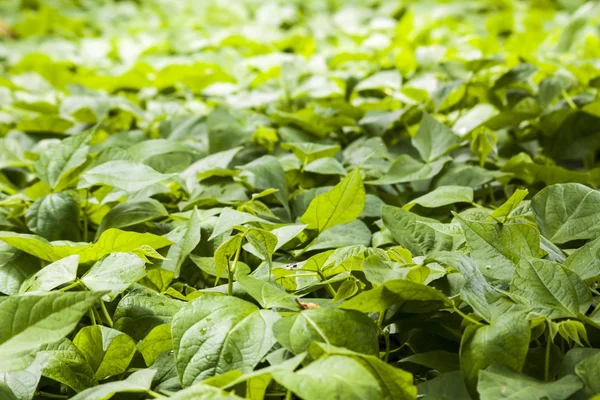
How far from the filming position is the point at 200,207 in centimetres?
93

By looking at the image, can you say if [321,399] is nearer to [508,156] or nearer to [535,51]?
[508,156]

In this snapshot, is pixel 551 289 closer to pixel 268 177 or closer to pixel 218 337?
pixel 218 337

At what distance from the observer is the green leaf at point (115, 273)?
2.12ft

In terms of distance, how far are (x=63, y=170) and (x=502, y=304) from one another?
64 cm

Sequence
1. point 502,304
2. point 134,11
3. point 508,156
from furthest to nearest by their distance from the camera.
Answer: point 134,11
point 508,156
point 502,304

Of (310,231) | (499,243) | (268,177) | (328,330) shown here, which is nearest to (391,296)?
(328,330)

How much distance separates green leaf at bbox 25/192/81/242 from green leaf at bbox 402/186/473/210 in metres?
0.47

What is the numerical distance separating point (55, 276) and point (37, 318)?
0.14 meters

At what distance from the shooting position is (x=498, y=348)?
1.71 ft

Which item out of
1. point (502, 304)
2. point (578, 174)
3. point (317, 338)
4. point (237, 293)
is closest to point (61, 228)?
point (237, 293)

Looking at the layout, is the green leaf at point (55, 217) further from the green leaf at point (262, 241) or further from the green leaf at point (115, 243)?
the green leaf at point (262, 241)

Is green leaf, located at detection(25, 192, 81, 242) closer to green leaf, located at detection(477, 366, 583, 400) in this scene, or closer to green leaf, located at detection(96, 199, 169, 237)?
green leaf, located at detection(96, 199, 169, 237)

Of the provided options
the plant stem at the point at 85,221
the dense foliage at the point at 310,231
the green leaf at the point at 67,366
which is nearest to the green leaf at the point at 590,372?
the dense foliage at the point at 310,231

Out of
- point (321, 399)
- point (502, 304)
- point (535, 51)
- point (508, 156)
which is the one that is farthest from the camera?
point (535, 51)
